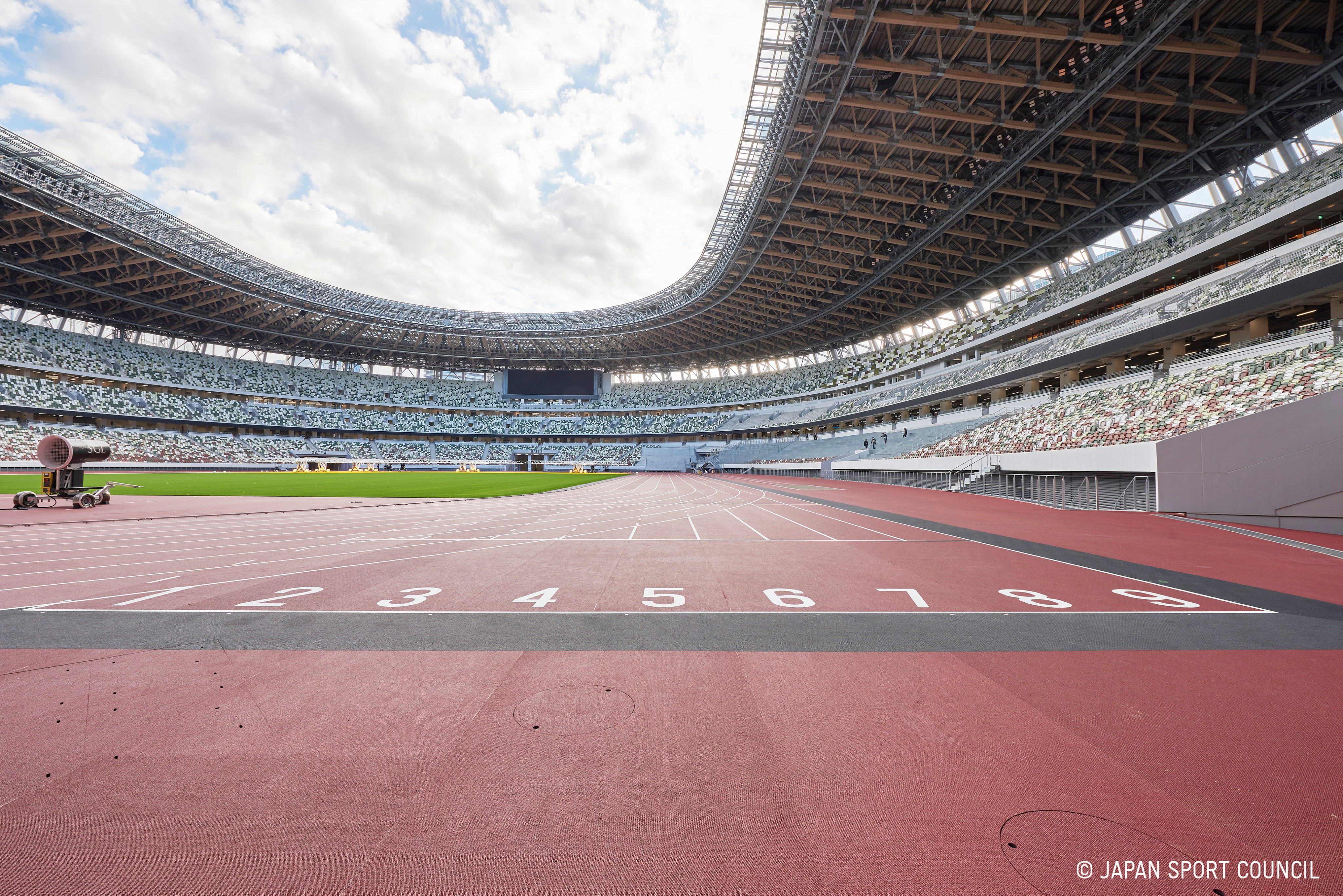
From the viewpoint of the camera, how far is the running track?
2264 mm

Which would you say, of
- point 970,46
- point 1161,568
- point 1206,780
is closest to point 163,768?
point 1206,780

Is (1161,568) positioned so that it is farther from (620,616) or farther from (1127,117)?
(1127,117)

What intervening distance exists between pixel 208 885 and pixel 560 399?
3633 inches

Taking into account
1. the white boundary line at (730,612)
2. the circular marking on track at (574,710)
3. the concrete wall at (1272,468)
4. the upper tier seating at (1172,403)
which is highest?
the upper tier seating at (1172,403)

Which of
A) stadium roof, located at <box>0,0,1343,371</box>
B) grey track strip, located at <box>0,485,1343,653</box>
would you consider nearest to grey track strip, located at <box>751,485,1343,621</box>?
grey track strip, located at <box>0,485,1343,653</box>

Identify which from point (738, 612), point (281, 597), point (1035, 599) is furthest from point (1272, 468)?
point (281, 597)

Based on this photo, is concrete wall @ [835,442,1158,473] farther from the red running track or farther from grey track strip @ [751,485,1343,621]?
the red running track

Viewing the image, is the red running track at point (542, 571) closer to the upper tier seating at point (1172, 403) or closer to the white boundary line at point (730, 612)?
the white boundary line at point (730, 612)

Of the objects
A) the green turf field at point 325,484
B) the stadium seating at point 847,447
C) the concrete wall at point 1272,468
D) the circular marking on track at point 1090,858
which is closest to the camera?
the circular marking on track at point 1090,858

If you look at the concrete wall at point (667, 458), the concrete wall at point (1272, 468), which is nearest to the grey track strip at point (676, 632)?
the concrete wall at point (1272, 468)

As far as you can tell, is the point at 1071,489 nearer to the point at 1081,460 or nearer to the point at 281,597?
the point at 1081,460

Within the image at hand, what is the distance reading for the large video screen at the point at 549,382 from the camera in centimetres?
8994

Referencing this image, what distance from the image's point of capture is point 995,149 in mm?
26172

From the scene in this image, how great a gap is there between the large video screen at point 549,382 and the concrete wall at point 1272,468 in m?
80.8
